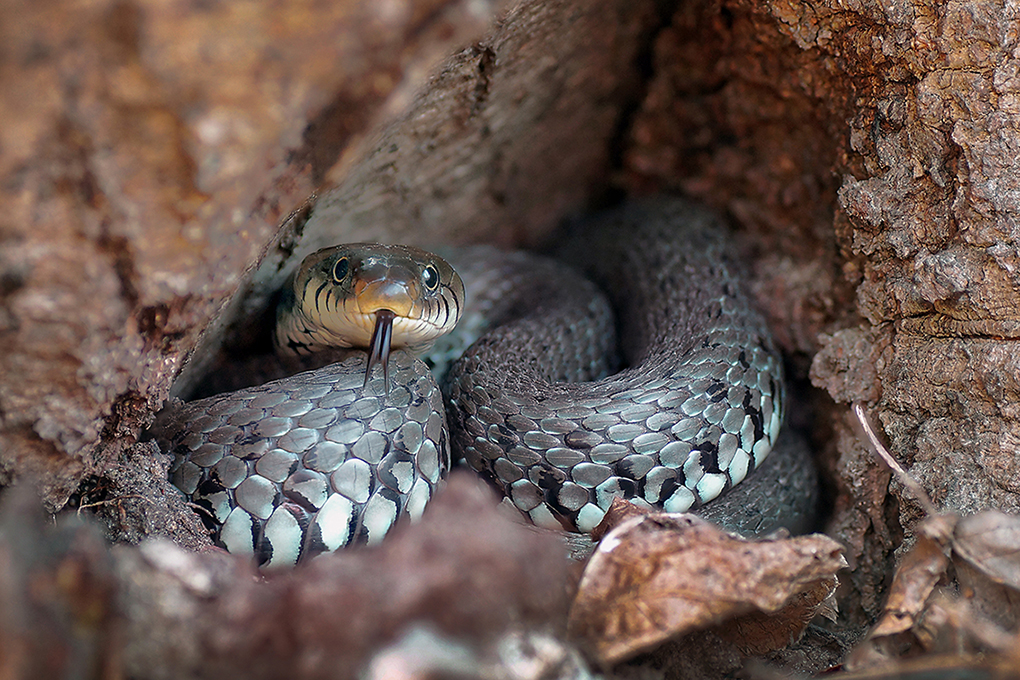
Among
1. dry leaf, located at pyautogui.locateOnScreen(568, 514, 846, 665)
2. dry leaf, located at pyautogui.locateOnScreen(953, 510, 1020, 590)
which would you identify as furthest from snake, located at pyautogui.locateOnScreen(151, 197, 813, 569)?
dry leaf, located at pyautogui.locateOnScreen(953, 510, 1020, 590)

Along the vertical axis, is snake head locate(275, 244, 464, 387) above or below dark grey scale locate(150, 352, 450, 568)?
above

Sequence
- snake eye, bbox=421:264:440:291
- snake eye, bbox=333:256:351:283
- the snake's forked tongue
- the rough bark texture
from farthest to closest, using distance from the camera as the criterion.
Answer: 1. snake eye, bbox=421:264:440:291
2. snake eye, bbox=333:256:351:283
3. the snake's forked tongue
4. the rough bark texture

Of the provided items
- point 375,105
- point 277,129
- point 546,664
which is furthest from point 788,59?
point 546,664

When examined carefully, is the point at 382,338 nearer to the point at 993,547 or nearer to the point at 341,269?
the point at 341,269

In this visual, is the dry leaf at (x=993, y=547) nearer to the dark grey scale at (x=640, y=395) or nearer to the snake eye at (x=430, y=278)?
the dark grey scale at (x=640, y=395)

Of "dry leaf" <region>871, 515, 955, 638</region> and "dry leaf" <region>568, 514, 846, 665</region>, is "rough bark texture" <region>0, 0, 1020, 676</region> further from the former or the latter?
"dry leaf" <region>568, 514, 846, 665</region>

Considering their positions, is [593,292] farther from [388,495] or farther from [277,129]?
[277,129]

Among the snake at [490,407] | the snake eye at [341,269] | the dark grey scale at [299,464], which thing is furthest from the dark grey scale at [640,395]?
the snake eye at [341,269]
